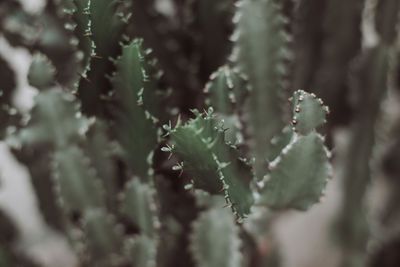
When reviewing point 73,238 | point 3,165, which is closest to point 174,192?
point 73,238

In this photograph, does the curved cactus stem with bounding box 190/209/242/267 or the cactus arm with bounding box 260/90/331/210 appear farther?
the curved cactus stem with bounding box 190/209/242/267

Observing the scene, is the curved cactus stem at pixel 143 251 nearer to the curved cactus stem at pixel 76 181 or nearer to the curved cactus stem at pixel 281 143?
the curved cactus stem at pixel 76 181

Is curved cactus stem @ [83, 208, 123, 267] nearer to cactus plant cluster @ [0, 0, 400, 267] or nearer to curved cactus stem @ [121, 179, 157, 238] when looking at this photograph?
cactus plant cluster @ [0, 0, 400, 267]

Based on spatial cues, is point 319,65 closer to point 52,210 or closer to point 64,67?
point 64,67

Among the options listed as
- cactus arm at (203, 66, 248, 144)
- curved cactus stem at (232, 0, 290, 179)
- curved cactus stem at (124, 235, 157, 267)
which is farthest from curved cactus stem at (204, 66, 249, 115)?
curved cactus stem at (124, 235, 157, 267)

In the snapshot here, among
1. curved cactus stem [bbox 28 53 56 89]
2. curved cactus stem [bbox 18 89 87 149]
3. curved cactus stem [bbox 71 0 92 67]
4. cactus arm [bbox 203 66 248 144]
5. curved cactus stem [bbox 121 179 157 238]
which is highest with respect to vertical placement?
curved cactus stem [bbox 28 53 56 89]

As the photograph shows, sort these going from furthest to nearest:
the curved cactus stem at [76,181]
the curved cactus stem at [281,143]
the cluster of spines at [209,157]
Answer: the curved cactus stem at [76,181] → the curved cactus stem at [281,143] → the cluster of spines at [209,157]

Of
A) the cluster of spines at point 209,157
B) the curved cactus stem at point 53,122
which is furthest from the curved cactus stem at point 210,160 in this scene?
the curved cactus stem at point 53,122
